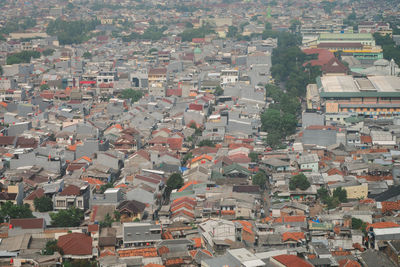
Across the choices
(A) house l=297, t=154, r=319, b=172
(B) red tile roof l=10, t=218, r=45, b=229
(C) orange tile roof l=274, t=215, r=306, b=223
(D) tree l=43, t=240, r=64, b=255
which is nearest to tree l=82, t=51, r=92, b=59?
(A) house l=297, t=154, r=319, b=172

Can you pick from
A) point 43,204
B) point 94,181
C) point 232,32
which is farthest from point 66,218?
point 232,32

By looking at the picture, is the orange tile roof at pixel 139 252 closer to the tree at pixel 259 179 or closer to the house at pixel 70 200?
the house at pixel 70 200

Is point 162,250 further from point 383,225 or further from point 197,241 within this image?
point 383,225

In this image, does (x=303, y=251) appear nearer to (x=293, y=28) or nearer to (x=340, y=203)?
(x=340, y=203)

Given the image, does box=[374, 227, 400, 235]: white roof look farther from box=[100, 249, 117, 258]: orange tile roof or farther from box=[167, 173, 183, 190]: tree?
box=[167, 173, 183, 190]: tree

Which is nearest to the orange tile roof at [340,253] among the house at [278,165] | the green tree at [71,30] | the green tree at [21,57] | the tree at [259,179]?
the tree at [259,179]

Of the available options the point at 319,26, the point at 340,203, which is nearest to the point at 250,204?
the point at 340,203
